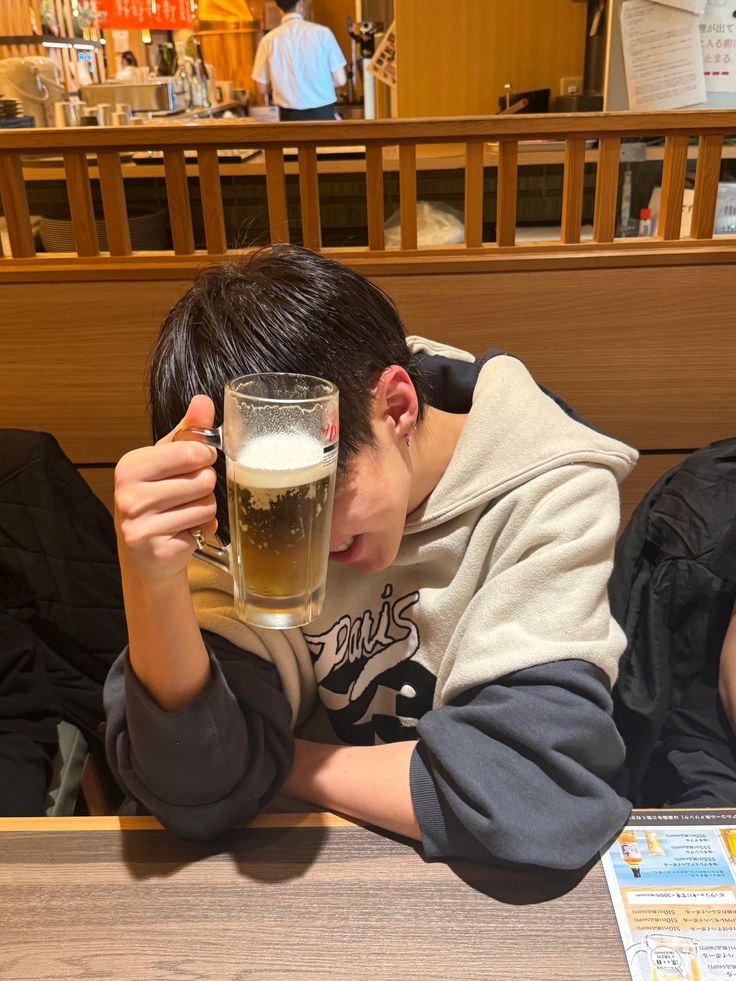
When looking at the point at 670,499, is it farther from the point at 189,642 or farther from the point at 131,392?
the point at 131,392

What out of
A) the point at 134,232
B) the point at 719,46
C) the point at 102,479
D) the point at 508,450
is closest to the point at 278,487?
the point at 508,450

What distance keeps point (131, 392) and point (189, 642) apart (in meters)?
0.89

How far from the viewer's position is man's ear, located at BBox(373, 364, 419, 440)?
2.94ft

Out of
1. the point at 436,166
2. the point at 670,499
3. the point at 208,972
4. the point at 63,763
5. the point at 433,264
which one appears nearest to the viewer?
the point at 208,972

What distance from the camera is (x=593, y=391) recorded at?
160 centimetres

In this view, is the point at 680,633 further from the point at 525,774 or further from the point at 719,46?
the point at 719,46

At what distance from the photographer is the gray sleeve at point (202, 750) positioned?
828 millimetres

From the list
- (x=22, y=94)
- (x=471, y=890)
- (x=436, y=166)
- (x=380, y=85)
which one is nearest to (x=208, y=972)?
(x=471, y=890)

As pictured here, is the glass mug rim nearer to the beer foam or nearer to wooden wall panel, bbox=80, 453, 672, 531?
the beer foam

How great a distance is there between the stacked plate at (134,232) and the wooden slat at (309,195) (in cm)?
104

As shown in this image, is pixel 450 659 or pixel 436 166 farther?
pixel 436 166

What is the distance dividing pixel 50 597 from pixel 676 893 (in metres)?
1.05

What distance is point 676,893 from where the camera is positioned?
2.38 ft

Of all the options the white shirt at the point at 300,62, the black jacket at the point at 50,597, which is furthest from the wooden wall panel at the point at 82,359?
the white shirt at the point at 300,62
